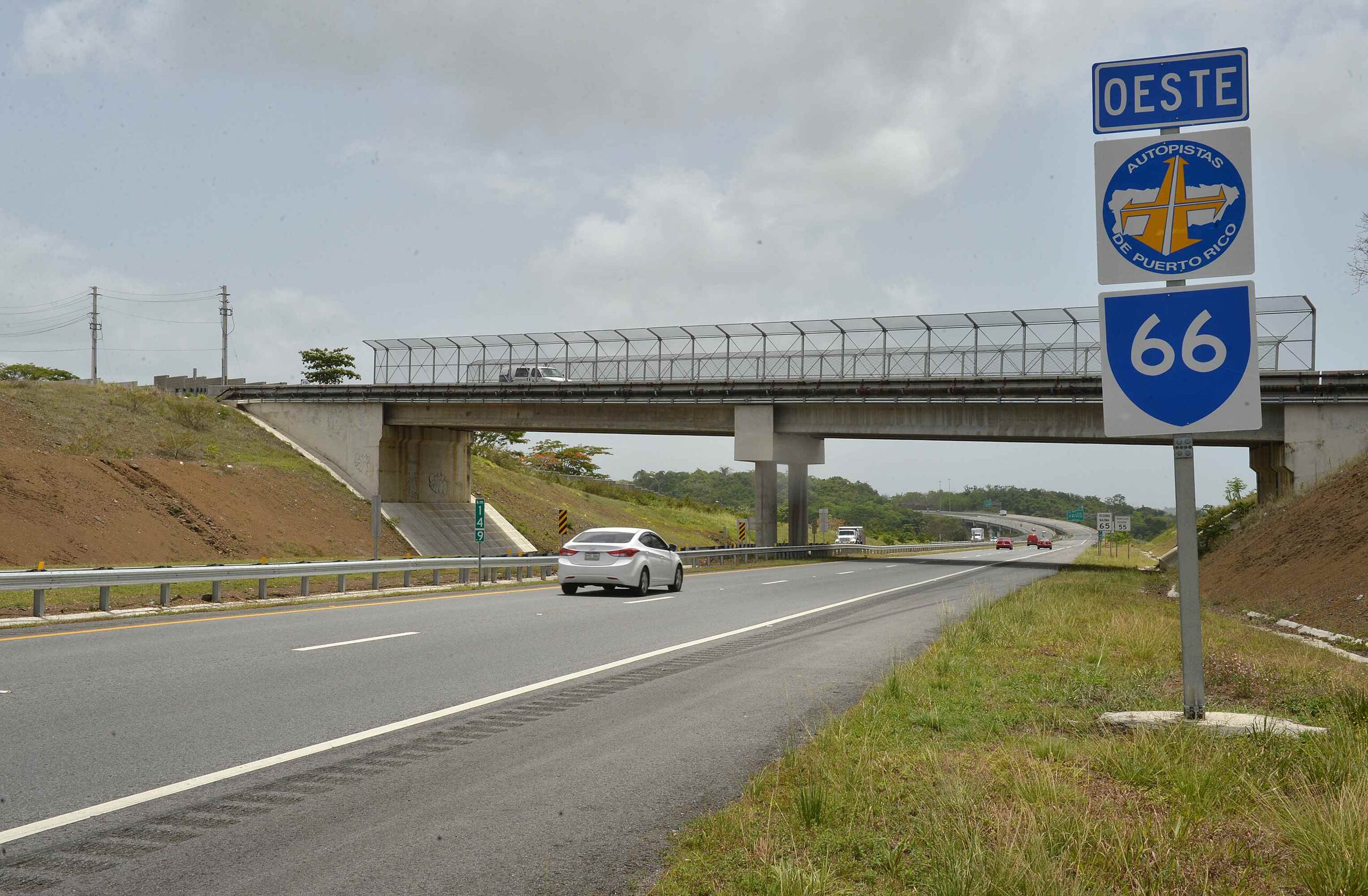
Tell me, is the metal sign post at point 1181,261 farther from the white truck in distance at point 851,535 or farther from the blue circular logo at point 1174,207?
the white truck in distance at point 851,535

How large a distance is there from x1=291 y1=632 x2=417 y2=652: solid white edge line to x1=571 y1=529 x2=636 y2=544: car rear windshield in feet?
28.7

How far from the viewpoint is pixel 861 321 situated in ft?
135

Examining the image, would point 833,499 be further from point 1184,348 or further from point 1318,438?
point 1184,348

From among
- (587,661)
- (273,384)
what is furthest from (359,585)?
(273,384)

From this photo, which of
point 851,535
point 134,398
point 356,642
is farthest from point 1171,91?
point 851,535

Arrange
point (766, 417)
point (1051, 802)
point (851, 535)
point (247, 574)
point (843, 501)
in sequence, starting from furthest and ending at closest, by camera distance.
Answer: point (843, 501), point (851, 535), point (766, 417), point (247, 574), point (1051, 802)

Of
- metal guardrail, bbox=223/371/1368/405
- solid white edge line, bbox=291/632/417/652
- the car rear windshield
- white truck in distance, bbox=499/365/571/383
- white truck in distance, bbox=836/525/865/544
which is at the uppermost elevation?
white truck in distance, bbox=499/365/571/383

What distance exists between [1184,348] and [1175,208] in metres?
0.96

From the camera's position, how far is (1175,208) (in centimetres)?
674

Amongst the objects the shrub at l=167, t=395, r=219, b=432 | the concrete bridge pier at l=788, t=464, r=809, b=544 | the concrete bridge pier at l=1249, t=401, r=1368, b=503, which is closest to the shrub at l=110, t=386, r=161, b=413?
the shrub at l=167, t=395, r=219, b=432

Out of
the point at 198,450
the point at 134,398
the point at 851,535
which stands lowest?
the point at 851,535

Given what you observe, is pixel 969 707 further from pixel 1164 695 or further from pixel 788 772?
pixel 788 772

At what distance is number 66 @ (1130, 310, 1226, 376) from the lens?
6449 mm

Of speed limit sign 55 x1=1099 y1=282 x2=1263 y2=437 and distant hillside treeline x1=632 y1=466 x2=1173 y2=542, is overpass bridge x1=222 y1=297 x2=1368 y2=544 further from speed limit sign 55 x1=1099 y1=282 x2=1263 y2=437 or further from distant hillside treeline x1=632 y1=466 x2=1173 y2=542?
distant hillside treeline x1=632 y1=466 x2=1173 y2=542
